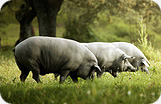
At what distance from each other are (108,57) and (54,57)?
1.69 m

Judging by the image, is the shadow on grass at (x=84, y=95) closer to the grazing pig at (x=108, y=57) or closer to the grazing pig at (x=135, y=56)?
the grazing pig at (x=108, y=57)

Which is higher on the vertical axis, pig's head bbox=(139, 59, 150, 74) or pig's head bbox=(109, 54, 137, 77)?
pig's head bbox=(109, 54, 137, 77)

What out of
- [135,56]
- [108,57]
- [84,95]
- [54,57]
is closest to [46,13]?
[54,57]

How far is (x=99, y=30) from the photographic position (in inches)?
850

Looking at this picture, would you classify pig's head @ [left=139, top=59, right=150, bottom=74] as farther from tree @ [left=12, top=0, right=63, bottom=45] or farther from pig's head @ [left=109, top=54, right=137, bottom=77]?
tree @ [left=12, top=0, right=63, bottom=45]

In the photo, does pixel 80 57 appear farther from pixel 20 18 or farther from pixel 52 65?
pixel 20 18

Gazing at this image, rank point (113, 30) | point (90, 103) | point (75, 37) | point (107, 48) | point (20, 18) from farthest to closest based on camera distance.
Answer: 1. point (113, 30)
2. point (75, 37)
3. point (20, 18)
4. point (107, 48)
5. point (90, 103)

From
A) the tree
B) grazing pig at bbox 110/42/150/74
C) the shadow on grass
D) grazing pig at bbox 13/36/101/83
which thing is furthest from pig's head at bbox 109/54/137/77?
the tree

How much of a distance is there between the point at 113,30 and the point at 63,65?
16242 millimetres

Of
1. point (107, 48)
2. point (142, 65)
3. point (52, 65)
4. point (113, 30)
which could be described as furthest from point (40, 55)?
point (113, 30)

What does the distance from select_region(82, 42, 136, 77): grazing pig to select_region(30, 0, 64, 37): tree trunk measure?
6.30ft

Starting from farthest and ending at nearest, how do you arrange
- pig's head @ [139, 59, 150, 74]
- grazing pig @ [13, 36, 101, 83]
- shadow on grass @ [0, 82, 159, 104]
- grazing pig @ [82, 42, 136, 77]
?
pig's head @ [139, 59, 150, 74], grazing pig @ [82, 42, 136, 77], grazing pig @ [13, 36, 101, 83], shadow on grass @ [0, 82, 159, 104]

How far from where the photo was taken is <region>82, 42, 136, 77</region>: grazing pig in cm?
578

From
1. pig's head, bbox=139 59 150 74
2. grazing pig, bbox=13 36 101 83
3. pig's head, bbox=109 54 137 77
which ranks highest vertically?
grazing pig, bbox=13 36 101 83
